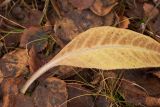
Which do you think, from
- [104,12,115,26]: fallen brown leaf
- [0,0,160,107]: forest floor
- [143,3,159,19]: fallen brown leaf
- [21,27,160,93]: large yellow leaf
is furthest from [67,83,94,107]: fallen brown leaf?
[143,3,159,19]: fallen brown leaf

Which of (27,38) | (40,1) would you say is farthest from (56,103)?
Result: (40,1)

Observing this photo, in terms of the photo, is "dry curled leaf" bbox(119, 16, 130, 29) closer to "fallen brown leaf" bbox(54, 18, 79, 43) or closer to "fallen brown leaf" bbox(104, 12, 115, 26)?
"fallen brown leaf" bbox(104, 12, 115, 26)

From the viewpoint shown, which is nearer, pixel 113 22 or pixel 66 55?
pixel 66 55

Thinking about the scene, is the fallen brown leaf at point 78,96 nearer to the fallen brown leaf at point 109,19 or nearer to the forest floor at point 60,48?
the forest floor at point 60,48

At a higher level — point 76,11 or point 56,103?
point 76,11

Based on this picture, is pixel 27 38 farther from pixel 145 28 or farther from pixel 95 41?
pixel 145 28

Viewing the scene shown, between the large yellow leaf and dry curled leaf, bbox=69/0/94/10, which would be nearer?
the large yellow leaf
